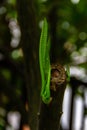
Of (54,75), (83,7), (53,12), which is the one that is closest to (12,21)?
(53,12)

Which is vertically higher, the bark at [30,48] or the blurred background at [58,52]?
the blurred background at [58,52]

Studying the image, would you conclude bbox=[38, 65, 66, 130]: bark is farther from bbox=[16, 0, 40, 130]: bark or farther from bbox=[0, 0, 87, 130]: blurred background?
bbox=[0, 0, 87, 130]: blurred background

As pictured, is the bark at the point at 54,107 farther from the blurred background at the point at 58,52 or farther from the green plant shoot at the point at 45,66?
the blurred background at the point at 58,52

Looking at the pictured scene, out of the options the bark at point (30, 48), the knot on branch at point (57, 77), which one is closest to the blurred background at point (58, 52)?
the bark at point (30, 48)

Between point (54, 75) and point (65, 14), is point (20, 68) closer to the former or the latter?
point (65, 14)

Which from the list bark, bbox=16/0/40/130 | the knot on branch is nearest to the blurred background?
bark, bbox=16/0/40/130

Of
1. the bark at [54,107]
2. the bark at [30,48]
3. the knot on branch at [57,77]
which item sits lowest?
the bark at [54,107]

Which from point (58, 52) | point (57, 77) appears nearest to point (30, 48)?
point (57, 77)

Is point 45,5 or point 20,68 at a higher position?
point 45,5
